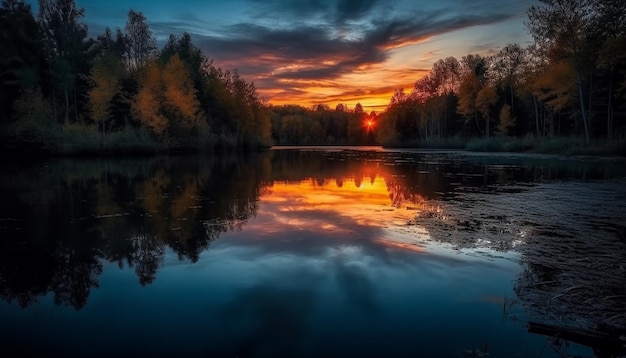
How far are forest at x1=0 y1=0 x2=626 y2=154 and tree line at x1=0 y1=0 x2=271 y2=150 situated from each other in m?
0.13

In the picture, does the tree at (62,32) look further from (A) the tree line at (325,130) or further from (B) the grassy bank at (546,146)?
(A) the tree line at (325,130)

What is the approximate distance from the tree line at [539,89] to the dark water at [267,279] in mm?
28900

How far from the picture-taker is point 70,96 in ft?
181

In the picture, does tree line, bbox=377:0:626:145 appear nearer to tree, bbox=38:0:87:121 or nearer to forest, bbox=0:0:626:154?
forest, bbox=0:0:626:154

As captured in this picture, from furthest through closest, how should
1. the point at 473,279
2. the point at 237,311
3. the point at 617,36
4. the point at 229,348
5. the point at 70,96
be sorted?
the point at 70,96 < the point at 617,36 < the point at 473,279 < the point at 237,311 < the point at 229,348

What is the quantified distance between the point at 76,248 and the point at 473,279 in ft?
24.8

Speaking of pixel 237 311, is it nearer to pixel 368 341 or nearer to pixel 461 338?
pixel 368 341

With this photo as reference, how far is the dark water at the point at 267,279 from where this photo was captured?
4.73 m

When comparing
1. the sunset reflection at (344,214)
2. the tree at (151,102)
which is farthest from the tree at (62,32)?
the sunset reflection at (344,214)

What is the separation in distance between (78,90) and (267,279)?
5897 cm

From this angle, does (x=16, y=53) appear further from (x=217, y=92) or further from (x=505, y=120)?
(x=505, y=120)

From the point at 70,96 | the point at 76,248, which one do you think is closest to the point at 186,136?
the point at 70,96

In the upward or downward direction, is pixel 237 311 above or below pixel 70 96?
below

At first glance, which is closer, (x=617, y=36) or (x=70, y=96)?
(x=617, y=36)
